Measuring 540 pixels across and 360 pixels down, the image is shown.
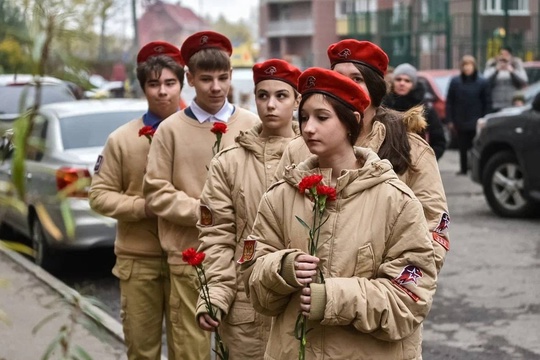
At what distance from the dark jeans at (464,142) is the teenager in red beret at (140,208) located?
1255cm

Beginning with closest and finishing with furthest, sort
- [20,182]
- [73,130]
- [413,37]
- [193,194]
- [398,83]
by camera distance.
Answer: [20,182] < [193,194] < [398,83] < [73,130] < [413,37]

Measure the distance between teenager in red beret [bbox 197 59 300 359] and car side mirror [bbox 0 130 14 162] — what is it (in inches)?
80.6

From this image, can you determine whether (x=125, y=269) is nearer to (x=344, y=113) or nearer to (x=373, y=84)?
(x=373, y=84)

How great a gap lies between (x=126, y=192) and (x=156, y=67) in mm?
672

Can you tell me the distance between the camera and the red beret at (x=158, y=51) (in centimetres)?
576

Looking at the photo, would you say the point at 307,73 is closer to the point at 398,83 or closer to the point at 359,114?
the point at 359,114

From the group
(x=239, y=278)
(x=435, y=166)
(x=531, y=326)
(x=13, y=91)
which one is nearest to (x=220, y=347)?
(x=239, y=278)

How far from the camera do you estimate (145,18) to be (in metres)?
4.34

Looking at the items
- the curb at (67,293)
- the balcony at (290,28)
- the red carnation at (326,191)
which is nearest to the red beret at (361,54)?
the red carnation at (326,191)

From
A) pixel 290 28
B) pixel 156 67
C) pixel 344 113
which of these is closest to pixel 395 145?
pixel 344 113

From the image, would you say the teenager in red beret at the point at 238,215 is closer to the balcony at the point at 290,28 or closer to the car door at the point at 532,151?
the car door at the point at 532,151

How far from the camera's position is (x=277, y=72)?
4.64m

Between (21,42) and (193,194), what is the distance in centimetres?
316

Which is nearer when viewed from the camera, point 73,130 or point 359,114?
point 359,114
